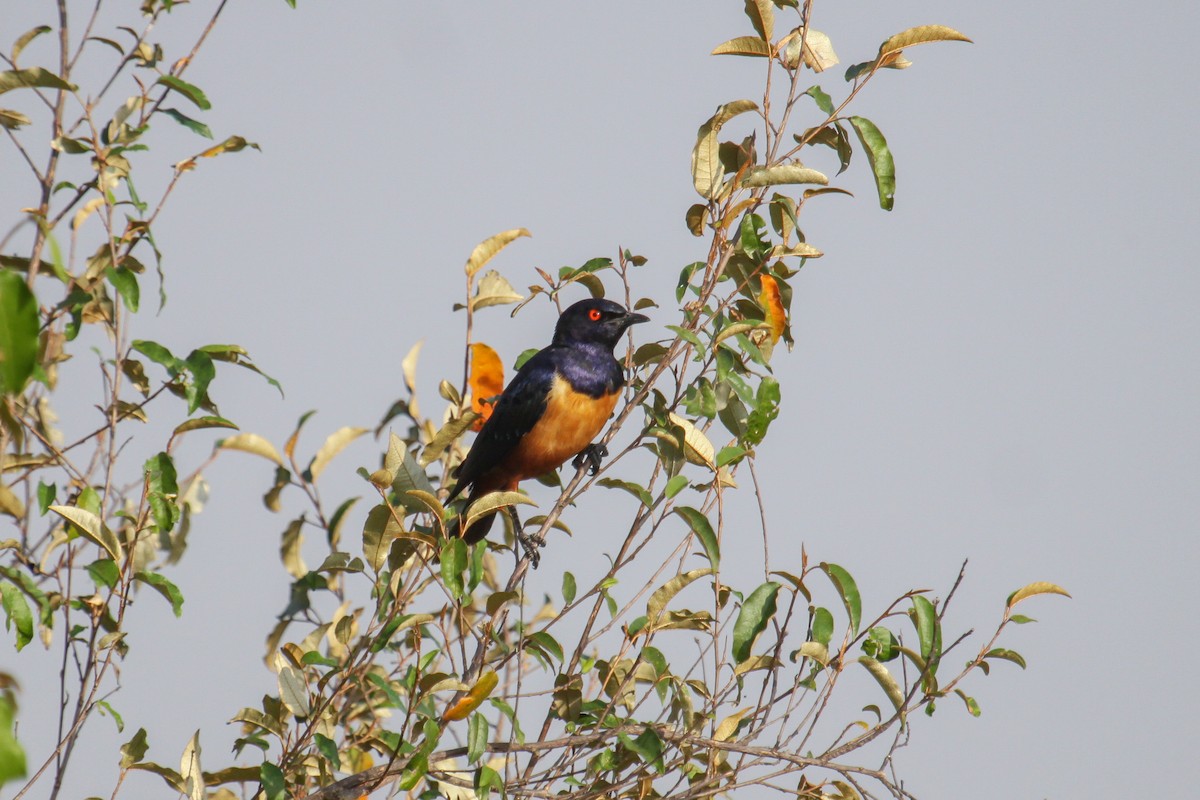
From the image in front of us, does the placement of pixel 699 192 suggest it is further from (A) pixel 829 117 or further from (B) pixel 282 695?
(B) pixel 282 695

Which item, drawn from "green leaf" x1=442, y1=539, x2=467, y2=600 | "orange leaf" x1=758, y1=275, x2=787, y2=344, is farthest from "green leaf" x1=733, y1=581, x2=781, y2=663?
"orange leaf" x1=758, y1=275, x2=787, y2=344

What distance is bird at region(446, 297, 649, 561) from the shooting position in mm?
5062

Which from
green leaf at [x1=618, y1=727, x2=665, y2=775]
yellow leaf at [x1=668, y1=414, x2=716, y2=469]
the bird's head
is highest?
the bird's head

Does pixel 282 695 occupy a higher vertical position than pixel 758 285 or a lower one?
lower

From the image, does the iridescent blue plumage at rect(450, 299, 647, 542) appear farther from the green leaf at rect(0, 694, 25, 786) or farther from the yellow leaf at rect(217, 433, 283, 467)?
the green leaf at rect(0, 694, 25, 786)

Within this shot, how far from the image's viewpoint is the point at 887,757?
3172 mm

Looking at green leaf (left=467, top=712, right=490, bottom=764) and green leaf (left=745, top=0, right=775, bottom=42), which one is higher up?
green leaf (left=745, top=0, right=775, bottom=42)

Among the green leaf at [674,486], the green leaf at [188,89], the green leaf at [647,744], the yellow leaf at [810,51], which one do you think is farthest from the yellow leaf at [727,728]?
the green leaf at [188,89]

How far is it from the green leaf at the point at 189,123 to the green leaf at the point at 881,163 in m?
1.86

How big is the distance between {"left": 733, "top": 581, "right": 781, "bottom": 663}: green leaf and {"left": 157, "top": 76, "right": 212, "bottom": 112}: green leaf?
2.03 meters

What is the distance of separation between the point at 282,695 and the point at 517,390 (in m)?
2.24

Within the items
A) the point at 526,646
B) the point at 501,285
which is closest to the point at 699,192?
the point at 501,285

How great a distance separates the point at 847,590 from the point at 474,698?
3.24 feet

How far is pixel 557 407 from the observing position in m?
5.08
